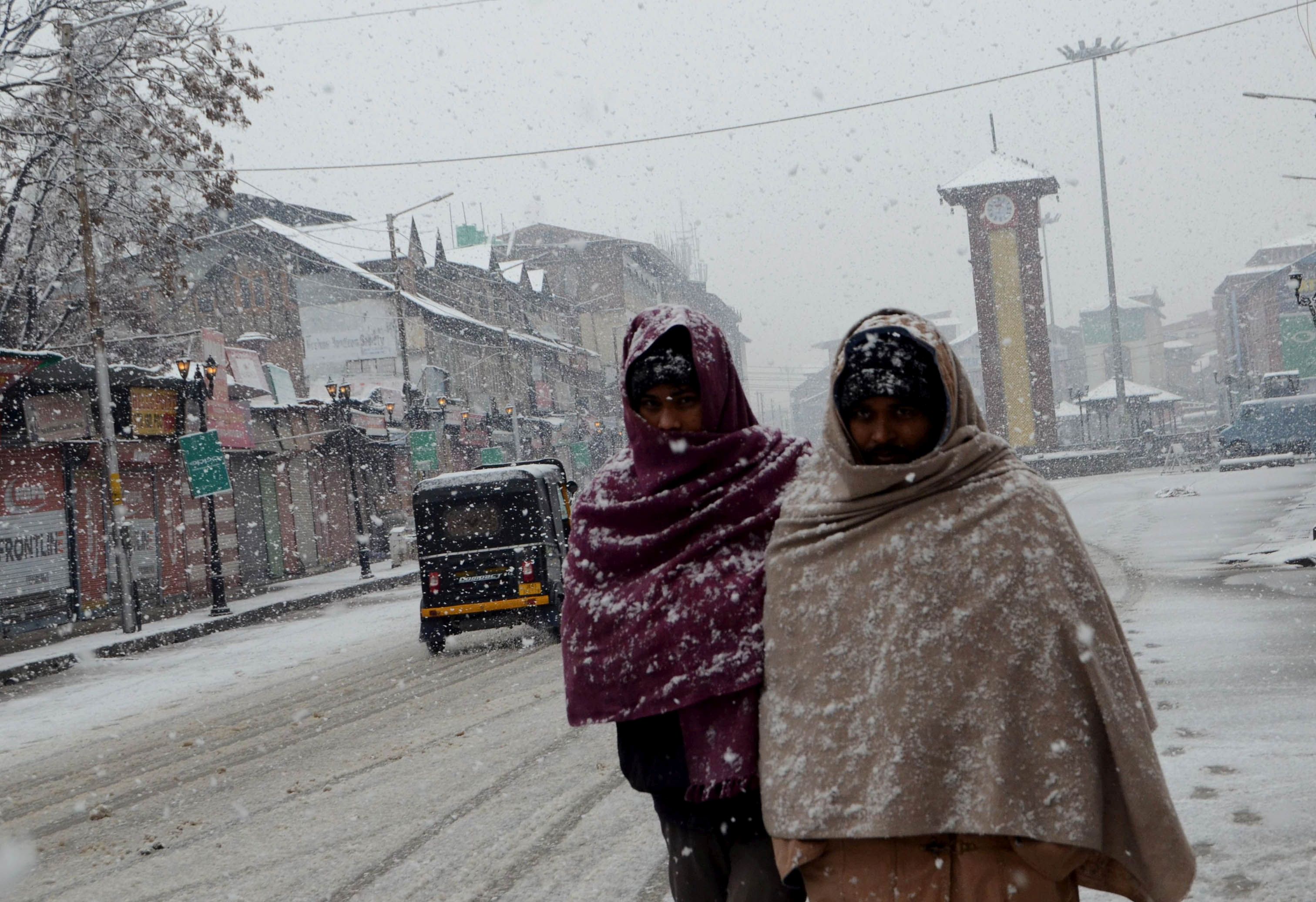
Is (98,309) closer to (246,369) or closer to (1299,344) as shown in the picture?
(246,369)

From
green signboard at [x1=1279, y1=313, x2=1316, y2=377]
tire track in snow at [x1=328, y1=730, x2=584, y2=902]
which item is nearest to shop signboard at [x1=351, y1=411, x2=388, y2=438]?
tire track in snow at [x1=328, y1=730, x2=584, y2=902]

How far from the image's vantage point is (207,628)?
19.9 metres

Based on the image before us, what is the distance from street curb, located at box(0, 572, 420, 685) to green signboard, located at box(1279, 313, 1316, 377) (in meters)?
64.6

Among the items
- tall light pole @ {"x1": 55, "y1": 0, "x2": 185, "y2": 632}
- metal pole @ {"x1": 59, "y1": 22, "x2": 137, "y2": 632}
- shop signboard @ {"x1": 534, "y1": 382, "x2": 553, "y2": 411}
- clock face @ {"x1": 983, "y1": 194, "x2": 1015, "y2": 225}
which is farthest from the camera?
shop signboard @ {"x1": 534, "y1": 382, "x2": 553, "y2": 411}

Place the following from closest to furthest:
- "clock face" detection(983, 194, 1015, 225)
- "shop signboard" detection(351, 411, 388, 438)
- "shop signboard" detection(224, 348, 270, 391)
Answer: "shop signboard" detection(224, 348, 270, 391) → "shop signboard" detection(351, 411, 388, 438) → "clock face" detection(983, 194, 1015, 225)

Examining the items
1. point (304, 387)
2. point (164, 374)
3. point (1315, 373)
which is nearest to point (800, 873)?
point (164, 374)

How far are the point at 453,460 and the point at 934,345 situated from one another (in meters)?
49.1

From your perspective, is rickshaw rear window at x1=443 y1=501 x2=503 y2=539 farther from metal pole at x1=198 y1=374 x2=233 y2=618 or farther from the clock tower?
the clock tower

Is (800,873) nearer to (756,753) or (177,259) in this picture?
(756,753)

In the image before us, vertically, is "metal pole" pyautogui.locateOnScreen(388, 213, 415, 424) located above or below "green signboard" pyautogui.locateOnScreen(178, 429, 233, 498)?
above

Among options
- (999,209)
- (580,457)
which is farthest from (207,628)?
(580,457)

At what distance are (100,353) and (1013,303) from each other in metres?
41.9

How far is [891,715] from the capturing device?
7.16ft

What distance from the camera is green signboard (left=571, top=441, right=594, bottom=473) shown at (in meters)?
65.1
